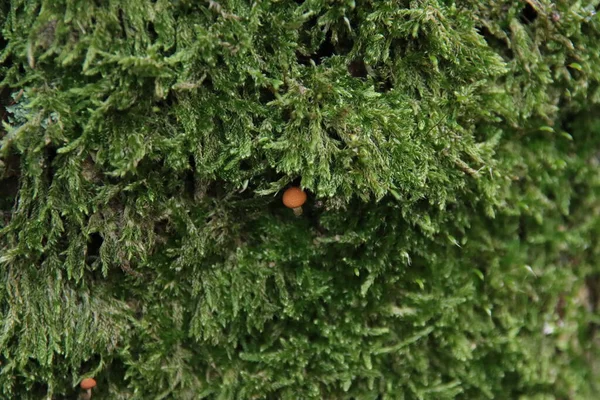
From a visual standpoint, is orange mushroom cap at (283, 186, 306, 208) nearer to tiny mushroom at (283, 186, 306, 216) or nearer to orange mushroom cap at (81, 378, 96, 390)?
tiny mushroom at (283, 186, 306, 216)

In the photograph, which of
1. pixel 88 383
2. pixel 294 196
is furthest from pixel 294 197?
pixel 88 383

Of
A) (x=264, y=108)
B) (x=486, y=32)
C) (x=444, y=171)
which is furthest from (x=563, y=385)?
(x=264, y=108)

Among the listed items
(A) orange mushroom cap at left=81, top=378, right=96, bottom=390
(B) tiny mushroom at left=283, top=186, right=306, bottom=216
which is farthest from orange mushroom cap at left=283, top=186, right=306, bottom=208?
(A) orange mushroom cap at left=81, top=378, right=96, bottom=390

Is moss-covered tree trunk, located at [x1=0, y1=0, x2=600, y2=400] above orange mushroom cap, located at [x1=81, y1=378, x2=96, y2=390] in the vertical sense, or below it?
above

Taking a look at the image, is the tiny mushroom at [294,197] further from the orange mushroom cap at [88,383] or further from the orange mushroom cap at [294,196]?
the orange mushroom cap at [88,383]

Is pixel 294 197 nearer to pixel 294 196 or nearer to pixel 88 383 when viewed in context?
pixel 294 196

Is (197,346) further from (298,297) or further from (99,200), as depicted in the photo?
(99,200)

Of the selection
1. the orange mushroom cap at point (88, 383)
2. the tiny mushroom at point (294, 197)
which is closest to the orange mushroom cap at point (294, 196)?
the tiny mushroom at point (294, 197)
